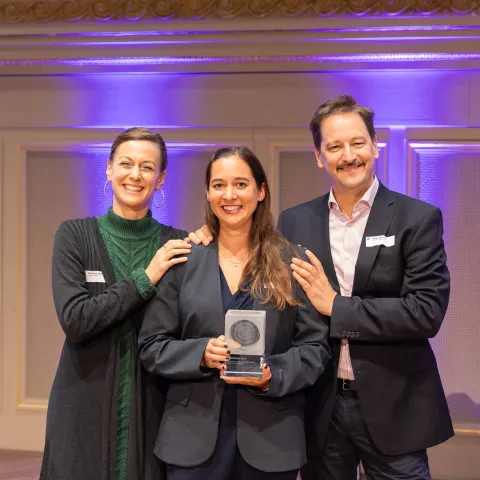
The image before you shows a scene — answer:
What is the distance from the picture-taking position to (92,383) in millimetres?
2217

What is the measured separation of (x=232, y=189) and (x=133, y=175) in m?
0.41

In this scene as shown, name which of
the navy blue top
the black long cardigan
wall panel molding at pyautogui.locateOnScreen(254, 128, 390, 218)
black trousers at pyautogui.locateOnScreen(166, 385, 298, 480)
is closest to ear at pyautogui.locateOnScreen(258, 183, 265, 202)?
the navy blue top

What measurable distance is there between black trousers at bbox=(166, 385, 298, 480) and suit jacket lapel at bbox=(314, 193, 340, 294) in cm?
52

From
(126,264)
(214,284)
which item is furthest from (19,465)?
(214,284)

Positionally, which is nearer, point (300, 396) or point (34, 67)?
point (300, 396)

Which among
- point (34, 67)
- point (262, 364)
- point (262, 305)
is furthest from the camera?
point (34, 67)

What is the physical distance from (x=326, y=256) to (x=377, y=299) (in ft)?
0.76

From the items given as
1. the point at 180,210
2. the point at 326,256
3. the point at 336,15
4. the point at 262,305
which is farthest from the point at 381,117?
the point at 262,305

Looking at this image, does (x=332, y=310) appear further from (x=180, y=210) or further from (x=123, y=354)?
(x=180, y=210)

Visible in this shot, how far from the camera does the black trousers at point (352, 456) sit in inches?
85.4

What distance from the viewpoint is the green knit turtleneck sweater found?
220 cm

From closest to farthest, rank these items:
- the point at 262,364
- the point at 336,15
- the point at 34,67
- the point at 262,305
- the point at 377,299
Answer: the point at 262,364 < the point at 262,305 < the point at 377,299 < the point at 336,15 < the point at 34,67

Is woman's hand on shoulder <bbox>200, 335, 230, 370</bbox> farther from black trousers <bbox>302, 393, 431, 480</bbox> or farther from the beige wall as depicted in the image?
the beige wall

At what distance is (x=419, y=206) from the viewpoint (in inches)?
87.2
